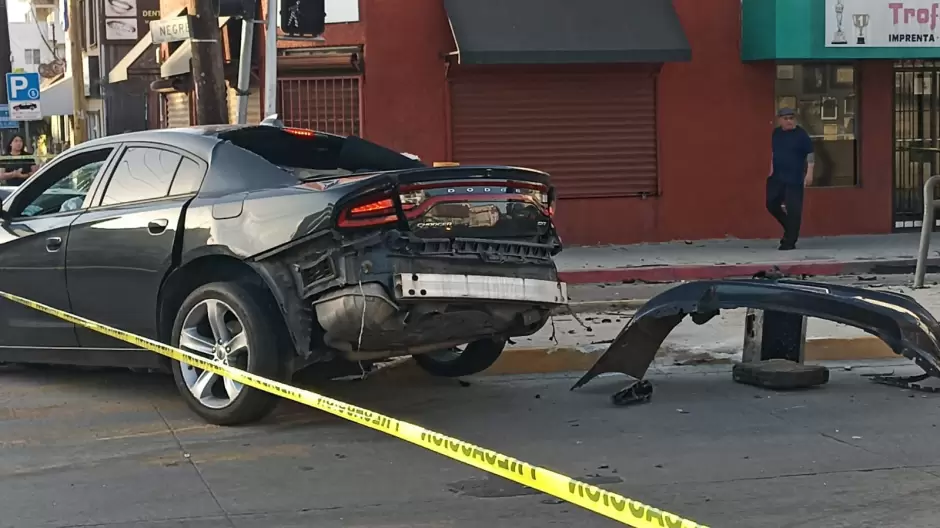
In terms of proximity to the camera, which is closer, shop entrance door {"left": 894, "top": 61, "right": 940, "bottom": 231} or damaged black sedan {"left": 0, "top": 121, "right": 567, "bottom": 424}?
damaged black sedan {"left": 0, "top": 121, "right": 567, "bottom": 424}

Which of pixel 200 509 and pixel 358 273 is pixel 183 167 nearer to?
pixel 358 273

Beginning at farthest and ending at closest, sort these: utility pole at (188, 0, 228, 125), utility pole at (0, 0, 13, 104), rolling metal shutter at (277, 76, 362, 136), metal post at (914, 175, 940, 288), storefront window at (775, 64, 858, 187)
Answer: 1. utility pole at (0, 0, 13, 104)
2. storefront window at (775, 64, 858, 187)
3. rolling metal shutter at (277, 76, 362, 136)
4. utility pole at (188, 0, 228, 125)
5. metal post at (914, 175, 940, 288)

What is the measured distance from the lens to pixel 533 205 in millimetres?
6965

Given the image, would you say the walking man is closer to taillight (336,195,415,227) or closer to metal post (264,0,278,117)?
metal post (264,0,278,117)

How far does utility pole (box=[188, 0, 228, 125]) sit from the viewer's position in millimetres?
12117

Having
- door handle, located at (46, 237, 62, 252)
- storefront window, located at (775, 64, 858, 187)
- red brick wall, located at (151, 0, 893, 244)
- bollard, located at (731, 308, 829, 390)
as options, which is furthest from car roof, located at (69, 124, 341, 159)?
storefront window, located at (775, 64, 858, 187)

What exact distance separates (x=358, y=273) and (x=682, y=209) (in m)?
11.2

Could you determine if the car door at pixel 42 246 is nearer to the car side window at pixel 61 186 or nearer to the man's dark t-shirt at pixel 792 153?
the car side window at pixel 61 186

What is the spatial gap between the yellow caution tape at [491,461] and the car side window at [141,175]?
34.9 inches

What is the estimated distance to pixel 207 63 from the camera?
40.3 ft

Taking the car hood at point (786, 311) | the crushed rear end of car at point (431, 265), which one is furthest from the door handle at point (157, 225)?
the car hood at point (786, 311)

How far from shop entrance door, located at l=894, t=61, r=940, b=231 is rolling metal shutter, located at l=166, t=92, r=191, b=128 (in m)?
10.7

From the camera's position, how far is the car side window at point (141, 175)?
23.4ft

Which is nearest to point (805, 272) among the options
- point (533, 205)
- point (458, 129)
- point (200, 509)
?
point (458, 129)
